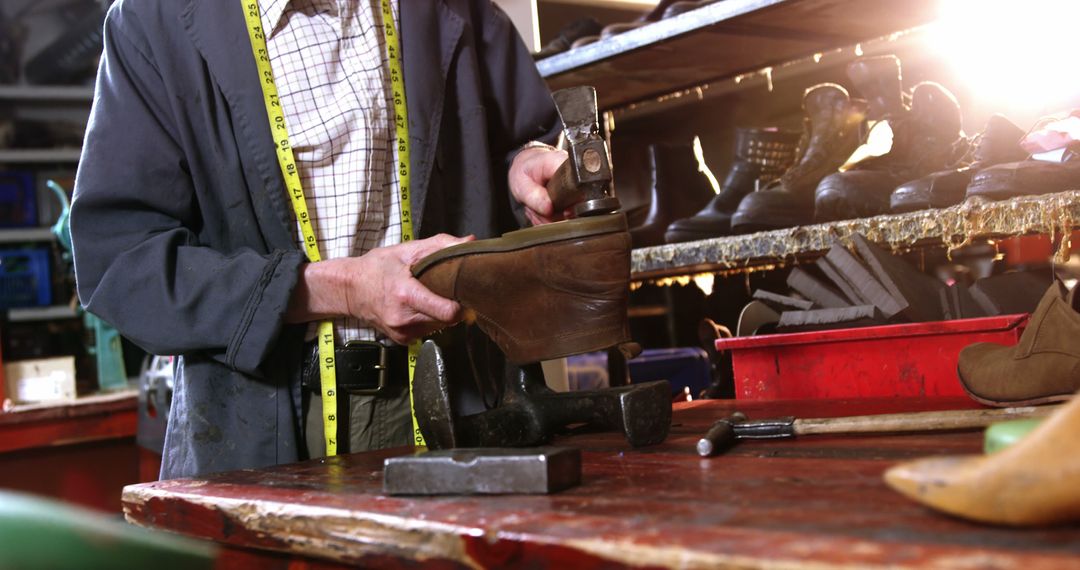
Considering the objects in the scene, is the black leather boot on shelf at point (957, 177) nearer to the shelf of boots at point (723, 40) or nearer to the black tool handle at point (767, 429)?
the shelf of boots at point (723, 40)

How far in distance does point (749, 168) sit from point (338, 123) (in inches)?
60.6

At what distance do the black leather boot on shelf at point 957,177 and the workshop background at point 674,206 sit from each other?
61 millimetres

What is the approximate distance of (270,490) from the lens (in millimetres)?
1113

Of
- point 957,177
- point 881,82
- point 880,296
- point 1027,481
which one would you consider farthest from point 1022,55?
point 1027,481

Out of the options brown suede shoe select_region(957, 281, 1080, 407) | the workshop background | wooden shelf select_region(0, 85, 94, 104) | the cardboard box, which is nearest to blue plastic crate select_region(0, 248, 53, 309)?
the workshop background

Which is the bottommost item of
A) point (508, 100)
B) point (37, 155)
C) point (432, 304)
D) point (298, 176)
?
point (432, 304)

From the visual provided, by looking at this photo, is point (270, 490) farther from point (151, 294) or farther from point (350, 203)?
point (350, 203)

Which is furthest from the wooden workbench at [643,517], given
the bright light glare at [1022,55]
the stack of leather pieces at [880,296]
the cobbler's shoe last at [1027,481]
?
the bright light glare at [1022,55]

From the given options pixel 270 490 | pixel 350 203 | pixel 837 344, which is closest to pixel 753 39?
pixel 837 344

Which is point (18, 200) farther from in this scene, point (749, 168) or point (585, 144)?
point (585, 144)

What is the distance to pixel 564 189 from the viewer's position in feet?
5.01

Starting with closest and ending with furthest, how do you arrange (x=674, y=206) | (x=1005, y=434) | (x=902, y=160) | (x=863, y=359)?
(x=1005, y=434) < (x=863, y=359) < (x=902, y=160) < (x=674, y=206)

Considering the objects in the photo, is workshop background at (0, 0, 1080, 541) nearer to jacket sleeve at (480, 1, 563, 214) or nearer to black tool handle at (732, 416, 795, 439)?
jacket sleeve at (480, 1, 563, 214)

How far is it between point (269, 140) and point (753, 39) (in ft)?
5.18
